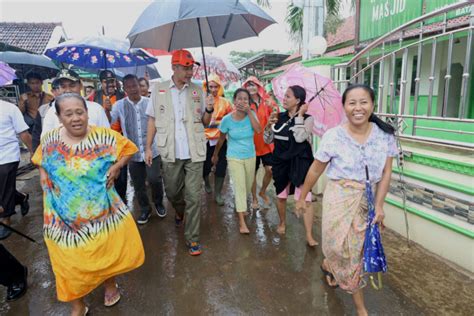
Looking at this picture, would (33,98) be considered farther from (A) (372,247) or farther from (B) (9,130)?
(A) (372,247)

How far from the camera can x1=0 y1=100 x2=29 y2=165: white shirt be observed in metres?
3.56

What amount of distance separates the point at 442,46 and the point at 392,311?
21.8 ft

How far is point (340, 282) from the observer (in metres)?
2.29

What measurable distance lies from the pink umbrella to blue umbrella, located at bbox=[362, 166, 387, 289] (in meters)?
1.31

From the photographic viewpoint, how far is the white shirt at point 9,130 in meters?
3.56

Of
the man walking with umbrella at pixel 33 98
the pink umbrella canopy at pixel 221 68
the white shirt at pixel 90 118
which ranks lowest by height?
the white shirt at pixel 90 118

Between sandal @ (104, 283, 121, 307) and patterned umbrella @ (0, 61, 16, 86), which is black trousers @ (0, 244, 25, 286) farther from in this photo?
patterned umbrella @ (0, 61, 16, 86)

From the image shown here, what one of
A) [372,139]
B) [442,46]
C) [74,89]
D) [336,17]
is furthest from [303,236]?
[336,17]

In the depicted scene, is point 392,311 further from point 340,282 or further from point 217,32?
point 217,32

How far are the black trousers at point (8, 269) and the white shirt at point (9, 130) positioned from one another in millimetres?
1442

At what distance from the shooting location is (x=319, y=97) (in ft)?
11.1

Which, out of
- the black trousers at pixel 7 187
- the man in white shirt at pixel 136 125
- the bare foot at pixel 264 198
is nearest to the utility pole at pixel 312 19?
the bare foot at pixel 264 198

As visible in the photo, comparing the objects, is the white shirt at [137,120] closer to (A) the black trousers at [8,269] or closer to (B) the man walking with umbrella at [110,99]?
(B) the man walking with umbrella at [110,99]

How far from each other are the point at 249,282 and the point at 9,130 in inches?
Answer: 121
